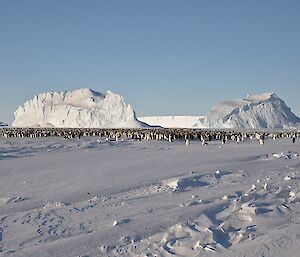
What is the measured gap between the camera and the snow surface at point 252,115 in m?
114

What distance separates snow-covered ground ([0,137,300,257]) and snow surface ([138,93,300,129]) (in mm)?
102458

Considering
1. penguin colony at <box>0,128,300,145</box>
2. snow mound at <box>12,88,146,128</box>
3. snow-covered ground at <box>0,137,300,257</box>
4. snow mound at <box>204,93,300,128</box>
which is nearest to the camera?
snow-covered ground at <box>0,137,300,257</box>

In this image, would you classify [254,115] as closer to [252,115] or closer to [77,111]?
[252,115]

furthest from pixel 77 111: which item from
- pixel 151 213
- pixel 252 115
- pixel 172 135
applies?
pixel 151 213

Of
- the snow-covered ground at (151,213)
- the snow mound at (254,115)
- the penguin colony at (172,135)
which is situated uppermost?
the snow mound at (254,115)

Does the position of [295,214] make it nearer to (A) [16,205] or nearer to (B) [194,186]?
(B) [194,186]

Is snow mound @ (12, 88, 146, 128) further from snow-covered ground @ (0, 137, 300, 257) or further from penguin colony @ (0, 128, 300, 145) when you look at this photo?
snow-covered ground @ (0, 137, 300, 257)

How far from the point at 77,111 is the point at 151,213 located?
419 ft

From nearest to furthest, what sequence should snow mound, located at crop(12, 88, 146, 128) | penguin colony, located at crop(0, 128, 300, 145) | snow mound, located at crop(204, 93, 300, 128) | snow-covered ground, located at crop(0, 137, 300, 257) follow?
snow-covered ground, located at crop(0, 137, 300, 257)
penguin colony, located at crop(0, 128, 300, 145)
snow mound, located at crop(204, 93, 300, 128)
snow mound, located at crop(12, 88, 146, 128)

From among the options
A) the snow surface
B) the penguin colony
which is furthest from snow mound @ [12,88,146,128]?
the penguin colony

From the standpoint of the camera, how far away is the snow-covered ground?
638 centimetres

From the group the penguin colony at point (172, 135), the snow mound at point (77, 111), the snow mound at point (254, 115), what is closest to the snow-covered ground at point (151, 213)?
the penguin colony at point (172, 135)

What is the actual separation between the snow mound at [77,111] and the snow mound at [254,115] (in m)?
20.3

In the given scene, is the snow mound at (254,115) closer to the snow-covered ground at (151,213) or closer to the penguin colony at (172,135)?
the penguin colony at (172,135)
